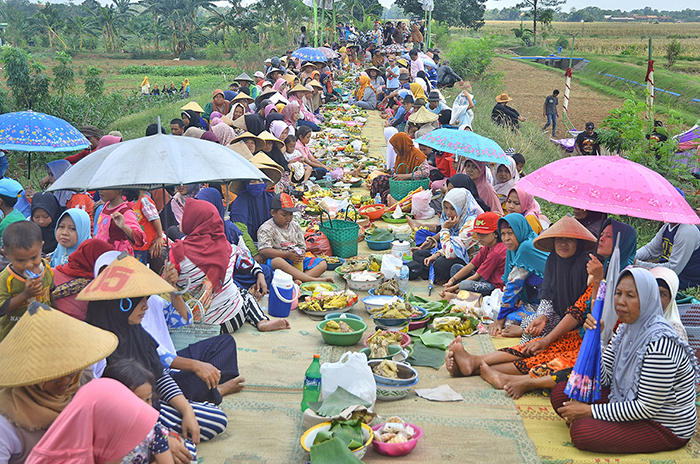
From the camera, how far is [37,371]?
2268 mm

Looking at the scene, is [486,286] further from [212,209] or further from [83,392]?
[83,392]

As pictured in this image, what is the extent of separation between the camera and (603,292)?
367 cm

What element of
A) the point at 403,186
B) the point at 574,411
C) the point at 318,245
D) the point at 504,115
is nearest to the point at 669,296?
the point at 574,411

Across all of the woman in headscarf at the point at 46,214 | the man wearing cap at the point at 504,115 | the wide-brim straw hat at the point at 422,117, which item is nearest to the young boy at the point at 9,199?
the woman in headscarf at the point at 46,214

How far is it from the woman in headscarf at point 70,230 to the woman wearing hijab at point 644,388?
3810 mm

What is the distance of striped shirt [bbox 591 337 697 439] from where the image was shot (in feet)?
10.6

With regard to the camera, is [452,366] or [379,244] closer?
[452,366]

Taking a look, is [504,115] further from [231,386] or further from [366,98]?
[231,386]

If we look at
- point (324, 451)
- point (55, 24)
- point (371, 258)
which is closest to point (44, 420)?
point (324, 451)

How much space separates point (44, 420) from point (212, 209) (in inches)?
99.0

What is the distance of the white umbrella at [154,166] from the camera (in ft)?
11.6

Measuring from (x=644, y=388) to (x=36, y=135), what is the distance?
5.98 m

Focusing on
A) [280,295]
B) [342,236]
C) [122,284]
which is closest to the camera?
[122,284]

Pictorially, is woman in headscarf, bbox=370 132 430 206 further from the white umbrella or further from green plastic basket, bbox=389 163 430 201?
the white umbrella
